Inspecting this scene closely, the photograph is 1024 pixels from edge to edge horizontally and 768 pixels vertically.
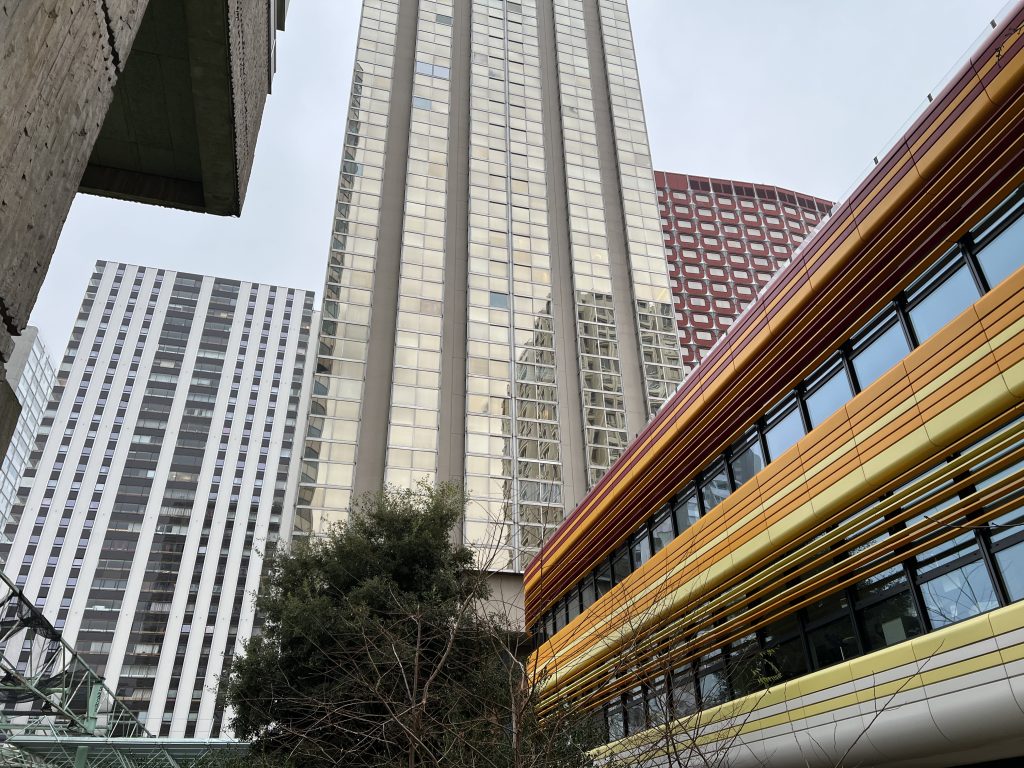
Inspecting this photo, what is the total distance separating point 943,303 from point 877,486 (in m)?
2.77

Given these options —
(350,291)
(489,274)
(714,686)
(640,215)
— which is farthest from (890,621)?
(640,215)

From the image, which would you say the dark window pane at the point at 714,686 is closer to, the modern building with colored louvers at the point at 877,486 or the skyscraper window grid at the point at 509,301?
the modern building with colored louvers at the point at 877,486

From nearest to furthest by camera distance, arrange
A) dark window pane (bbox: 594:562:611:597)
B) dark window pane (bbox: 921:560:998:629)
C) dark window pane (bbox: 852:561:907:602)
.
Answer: dark window pane (bbox: 921:560:998:629) → dark window pane (bbox: 852:561:907:602) → dark window pane (bbox: 594:562:611:597)

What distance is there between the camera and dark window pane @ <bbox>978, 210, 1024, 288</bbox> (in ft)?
30.3

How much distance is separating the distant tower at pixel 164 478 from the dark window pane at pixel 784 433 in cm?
6555

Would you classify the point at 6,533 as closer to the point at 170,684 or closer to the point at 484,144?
the point at 170,684

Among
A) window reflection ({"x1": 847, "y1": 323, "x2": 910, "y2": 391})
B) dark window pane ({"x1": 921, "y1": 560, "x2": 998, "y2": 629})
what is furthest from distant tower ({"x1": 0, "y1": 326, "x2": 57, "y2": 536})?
dark window pane ({"x1": 921, "y1": 560, "x2": 998, "y2": 629})

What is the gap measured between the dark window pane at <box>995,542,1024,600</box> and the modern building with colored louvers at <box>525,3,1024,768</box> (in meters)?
0.03

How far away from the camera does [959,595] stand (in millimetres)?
9742

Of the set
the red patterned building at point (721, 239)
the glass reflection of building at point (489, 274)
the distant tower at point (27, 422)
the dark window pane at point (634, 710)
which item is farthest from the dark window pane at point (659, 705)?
the distant tower at point (27, 422)

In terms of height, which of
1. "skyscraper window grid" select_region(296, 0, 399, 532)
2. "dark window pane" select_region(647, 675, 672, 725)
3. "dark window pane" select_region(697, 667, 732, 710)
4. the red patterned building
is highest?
the red patterned building

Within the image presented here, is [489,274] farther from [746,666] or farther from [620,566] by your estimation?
[746,666]

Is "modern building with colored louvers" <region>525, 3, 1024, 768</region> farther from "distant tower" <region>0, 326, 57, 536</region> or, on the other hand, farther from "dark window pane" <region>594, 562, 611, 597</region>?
"distant tower" <region>0, 326, 57, 536</region>

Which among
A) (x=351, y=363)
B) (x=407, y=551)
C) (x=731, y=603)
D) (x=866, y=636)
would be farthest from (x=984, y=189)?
(x=351, y=363)
